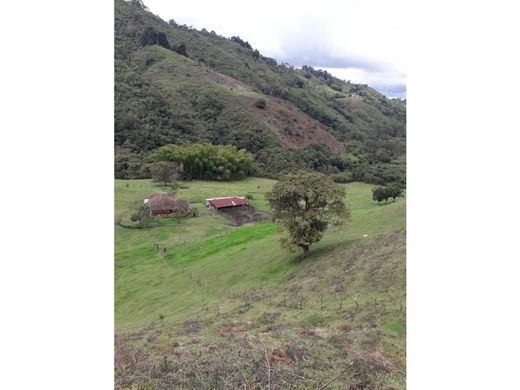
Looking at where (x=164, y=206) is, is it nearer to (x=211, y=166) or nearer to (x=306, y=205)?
(x=211, y=166)

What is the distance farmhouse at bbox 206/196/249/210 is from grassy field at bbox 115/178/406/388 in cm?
213

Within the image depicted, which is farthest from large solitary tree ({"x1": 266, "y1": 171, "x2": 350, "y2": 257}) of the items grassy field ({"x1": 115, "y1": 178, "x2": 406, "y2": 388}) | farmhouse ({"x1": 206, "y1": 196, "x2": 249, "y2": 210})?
farmhouse ({"x1": 206, "y1": 196, "x2": 249, "y2": 210})

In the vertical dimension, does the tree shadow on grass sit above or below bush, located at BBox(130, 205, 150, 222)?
below

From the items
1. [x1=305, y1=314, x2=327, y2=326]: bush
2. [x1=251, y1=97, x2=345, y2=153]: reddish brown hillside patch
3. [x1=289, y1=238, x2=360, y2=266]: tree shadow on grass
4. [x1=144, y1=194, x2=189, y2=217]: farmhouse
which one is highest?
[x1=251, y1=97, x2=345, y2=153]: reddish brown hillside patch

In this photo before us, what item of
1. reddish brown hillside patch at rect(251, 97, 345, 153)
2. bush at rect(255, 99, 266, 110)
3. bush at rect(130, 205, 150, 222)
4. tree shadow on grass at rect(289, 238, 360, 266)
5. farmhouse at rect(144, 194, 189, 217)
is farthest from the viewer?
bush at rect(255, 99, 266, 110)

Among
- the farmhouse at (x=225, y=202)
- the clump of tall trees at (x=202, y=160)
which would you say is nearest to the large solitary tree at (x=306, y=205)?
the farmhouse at (x=225, y=202)

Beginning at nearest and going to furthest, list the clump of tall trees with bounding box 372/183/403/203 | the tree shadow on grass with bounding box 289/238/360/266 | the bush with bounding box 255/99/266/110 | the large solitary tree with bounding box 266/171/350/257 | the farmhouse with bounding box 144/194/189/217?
the large solitary tree with bounding box 266/171/350/257, the tree shadow on grass with bounding box 289/238/360/266, the clump of tall trees with bounding box 372/183/403/203, the farmhouse with bounding box 144/194/189/217, the bush with bounding box 255/99/266/110

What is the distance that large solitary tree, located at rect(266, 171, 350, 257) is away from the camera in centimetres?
1625

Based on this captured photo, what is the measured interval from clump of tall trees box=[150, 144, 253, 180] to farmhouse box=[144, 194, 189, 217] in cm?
1063

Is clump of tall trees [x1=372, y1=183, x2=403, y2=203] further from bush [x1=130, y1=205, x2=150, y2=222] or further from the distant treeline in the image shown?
bush [x1=130, y1=205, x2=150, y2=222]

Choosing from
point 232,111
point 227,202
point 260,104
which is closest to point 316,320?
point 227,202

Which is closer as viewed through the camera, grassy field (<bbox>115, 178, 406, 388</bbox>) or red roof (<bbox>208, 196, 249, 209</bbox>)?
grassy field (<bbox>115, 178, 406, 388</bbox>)

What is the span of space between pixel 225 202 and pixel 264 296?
1851 cm
